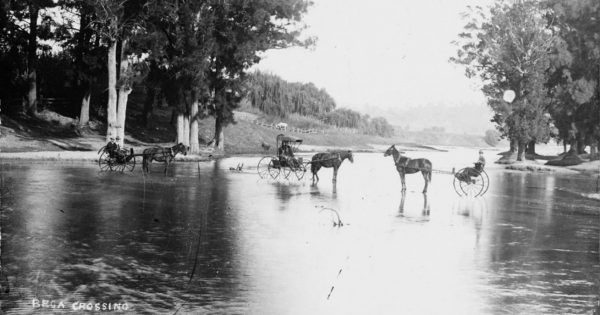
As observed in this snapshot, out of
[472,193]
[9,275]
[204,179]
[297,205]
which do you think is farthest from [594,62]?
[9,275]

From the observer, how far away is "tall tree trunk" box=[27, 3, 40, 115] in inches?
1868

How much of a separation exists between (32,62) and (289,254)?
46.4m

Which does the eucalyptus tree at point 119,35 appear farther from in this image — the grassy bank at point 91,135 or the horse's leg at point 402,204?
the horse's leg at point 402,204

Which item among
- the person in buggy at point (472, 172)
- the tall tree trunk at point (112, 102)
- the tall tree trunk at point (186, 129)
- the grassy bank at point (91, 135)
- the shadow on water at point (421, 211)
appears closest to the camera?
the shadow on water at point (421, 211)

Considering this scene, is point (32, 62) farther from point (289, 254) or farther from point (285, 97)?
point (285, 97)

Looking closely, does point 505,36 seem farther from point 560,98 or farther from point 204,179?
point 204,179

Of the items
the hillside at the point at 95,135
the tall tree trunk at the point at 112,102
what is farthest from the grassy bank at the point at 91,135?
the tall tree trunk at the point at 112,102

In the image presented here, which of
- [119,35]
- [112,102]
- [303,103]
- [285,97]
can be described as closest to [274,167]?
[112,102]

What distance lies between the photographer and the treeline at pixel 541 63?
48031 mm

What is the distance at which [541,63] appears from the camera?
48156 millimetres

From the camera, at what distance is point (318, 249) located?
1033cm

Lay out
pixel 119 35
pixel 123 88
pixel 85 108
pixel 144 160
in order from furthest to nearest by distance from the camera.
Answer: pixel 85 108 → pixel 123 88 → pixel 119 35 → pixel 144 160

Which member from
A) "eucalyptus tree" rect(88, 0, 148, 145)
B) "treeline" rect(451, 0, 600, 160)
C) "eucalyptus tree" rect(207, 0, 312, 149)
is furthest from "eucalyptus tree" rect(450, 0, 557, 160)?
"eucalyptus tree" rect(88, 0, 148, 145)

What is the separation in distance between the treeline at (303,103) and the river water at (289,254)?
7042 cm
